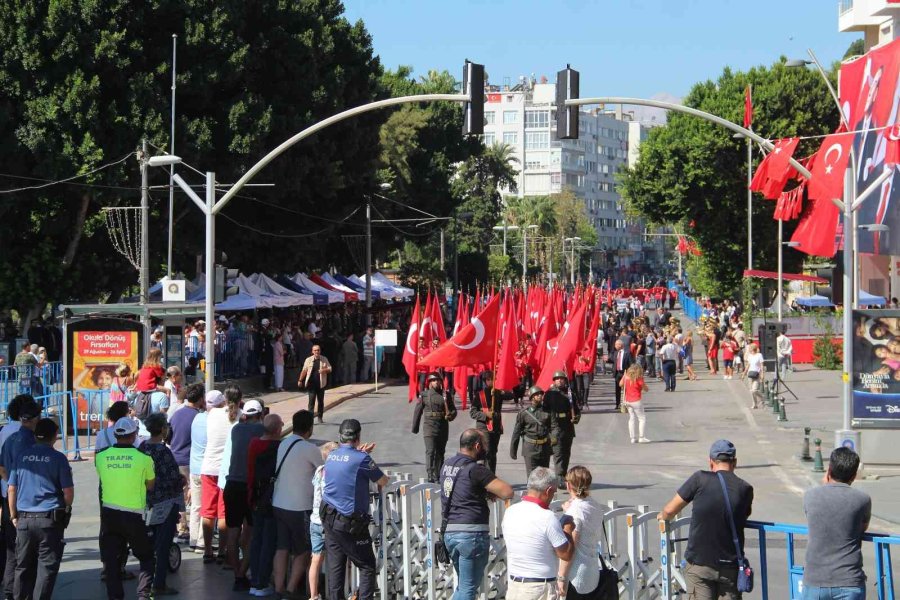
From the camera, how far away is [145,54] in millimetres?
36250

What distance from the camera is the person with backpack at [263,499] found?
11.0 metres

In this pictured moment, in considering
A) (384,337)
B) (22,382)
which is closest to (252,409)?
(22,382)

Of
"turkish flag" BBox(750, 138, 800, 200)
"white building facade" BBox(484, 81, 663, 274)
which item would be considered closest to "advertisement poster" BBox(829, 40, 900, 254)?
"turkish flag" BBox(750, 138, 800, 200)

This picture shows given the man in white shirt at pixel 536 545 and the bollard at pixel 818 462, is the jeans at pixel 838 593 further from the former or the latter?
the bollard at pixel 818 462

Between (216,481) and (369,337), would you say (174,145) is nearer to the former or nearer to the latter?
(369,337)

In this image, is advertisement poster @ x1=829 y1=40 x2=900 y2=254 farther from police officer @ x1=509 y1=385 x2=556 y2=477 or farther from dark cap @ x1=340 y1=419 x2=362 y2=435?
dark cap @ x1=340 y1=419 x2=362 y2=435

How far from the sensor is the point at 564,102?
16.9 metres

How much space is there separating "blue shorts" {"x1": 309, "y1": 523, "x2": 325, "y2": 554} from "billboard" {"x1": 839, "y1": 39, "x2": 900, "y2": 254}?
896 inches

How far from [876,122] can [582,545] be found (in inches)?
1025

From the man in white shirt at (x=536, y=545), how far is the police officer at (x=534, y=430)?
7.63 metres

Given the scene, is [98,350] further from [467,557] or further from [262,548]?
[467,557]

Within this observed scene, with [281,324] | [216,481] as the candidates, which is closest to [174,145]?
[281,324]

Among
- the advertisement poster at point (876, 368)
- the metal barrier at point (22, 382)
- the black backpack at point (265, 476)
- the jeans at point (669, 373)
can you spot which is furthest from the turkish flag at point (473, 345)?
the jeans at point (669, 373)

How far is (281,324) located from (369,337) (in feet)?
10.7
